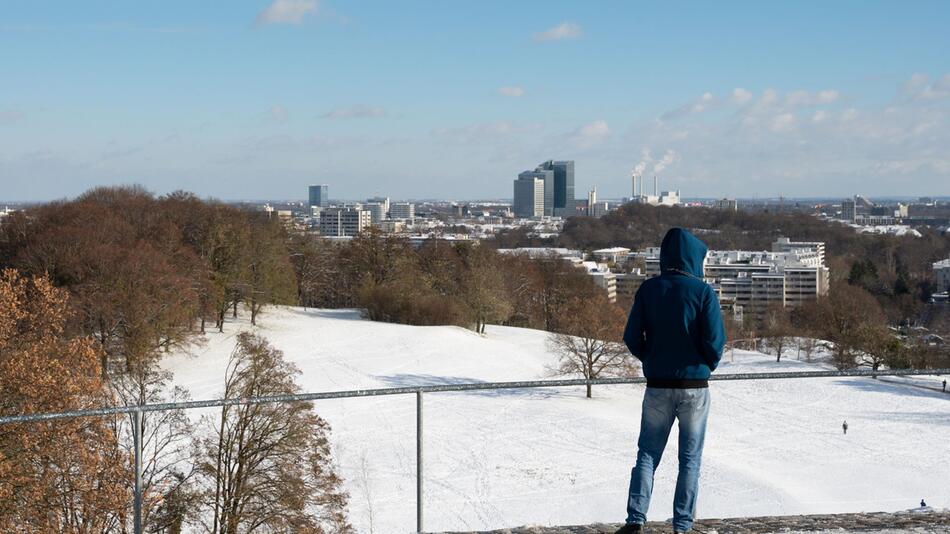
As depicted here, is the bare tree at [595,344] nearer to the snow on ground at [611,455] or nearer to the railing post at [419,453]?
the snow on ground at [611,455]

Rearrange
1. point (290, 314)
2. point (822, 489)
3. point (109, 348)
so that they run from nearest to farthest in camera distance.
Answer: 1. point (822, 489)
2. point (109, 348)
3. point (290, 314)

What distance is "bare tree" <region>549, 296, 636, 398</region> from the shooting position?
1661 inches

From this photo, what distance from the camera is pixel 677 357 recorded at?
18.9 ft

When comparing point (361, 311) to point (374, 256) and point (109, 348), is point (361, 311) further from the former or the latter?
point (109, 348)

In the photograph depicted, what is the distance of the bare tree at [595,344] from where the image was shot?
138ft

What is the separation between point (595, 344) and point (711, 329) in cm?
3749

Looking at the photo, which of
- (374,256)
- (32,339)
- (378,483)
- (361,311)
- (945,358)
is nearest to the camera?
(378,483)

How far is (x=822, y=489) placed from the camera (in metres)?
9.88

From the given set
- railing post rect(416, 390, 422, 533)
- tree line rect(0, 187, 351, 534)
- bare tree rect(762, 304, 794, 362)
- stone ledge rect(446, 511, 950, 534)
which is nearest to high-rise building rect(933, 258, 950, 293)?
bare tree rect(762, 304, 794, 362)

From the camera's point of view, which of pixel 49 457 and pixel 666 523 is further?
pixel 49 457

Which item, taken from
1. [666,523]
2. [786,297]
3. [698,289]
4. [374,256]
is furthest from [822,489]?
[786,297]

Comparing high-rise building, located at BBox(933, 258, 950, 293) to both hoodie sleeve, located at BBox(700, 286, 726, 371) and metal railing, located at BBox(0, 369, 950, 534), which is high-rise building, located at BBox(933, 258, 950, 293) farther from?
hoodie sleeve, located at BBox(700, 286, 726, 371)

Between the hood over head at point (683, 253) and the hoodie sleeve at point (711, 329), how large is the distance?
167mm

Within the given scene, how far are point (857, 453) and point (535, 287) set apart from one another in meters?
67.8
